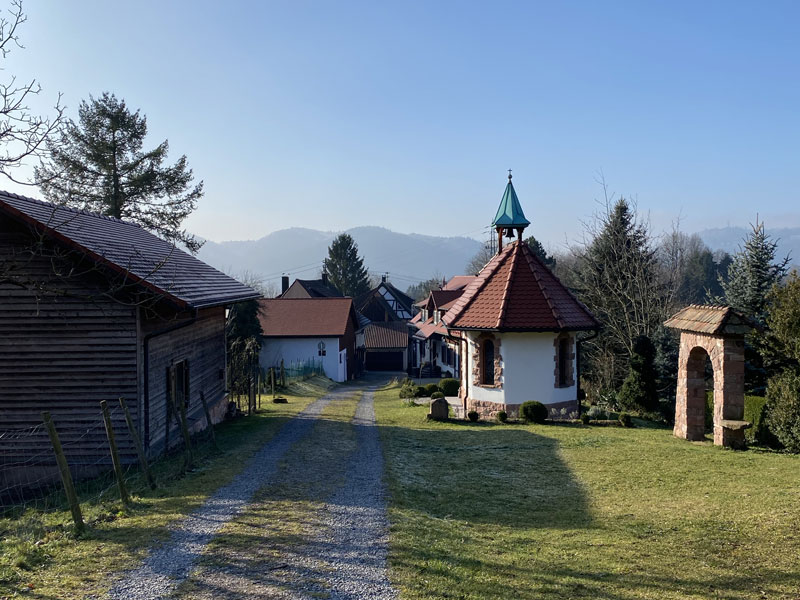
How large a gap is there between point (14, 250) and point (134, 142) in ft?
71.1

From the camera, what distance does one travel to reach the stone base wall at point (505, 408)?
68.1ft

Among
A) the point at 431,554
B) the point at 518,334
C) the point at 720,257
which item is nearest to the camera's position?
the point at 431,554

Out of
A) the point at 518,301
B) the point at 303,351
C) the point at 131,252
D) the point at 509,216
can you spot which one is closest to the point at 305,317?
the point at 303,351

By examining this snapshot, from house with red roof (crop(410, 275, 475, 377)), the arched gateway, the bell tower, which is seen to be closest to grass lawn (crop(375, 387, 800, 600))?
the arched gateway

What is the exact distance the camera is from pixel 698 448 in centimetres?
1562

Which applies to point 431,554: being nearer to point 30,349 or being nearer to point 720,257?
point 30,349

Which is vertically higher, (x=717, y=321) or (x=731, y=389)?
(x=717, y=321)

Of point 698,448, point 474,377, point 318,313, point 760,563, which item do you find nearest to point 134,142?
point 318,313

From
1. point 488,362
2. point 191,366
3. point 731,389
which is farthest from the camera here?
point 488,362

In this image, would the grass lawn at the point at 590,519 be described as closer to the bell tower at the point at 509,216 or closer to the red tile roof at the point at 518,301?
the red tile roof at the point at 518,301

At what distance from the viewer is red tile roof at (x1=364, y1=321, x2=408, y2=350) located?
5350 cm

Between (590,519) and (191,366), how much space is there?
1244cm

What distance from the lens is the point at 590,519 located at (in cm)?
947

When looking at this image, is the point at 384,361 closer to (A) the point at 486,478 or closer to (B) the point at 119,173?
(B) the point at 119,173
